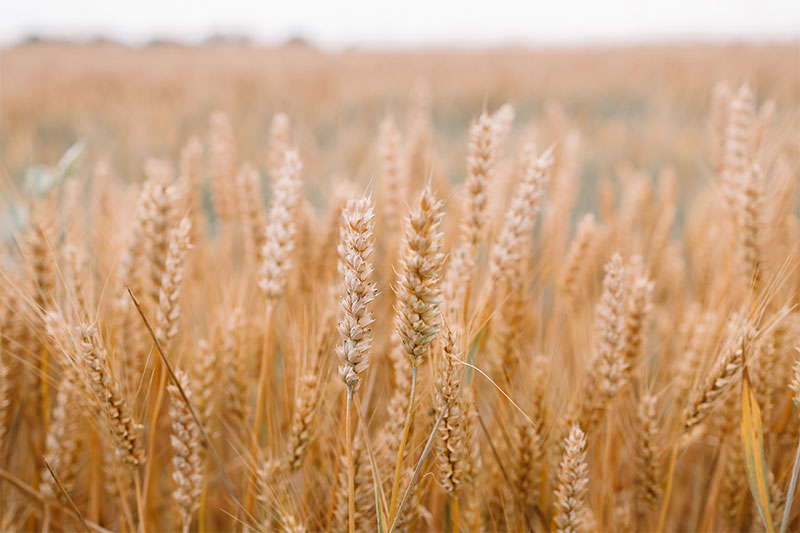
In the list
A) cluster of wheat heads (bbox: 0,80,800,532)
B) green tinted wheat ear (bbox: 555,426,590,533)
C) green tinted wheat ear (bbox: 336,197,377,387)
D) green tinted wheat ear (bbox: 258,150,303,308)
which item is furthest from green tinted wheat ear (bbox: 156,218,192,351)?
green tinted wheat ear (bbox: 555,426,590,533)

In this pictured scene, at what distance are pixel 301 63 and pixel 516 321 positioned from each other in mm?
→ 12262

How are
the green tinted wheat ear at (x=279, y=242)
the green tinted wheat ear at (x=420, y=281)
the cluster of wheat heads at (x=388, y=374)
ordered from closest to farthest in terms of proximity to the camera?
the green tinted wheat ear at (x=420, y=281) < the cluster of wheat heads at (x=388, y=374) < the green tinted wheat ear at (x=279, y=242)

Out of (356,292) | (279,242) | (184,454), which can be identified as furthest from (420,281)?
(184,454)

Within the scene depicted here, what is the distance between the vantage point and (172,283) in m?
0.73

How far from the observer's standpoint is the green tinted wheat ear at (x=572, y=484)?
635 mm

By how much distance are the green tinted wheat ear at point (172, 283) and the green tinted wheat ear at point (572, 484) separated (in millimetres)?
590

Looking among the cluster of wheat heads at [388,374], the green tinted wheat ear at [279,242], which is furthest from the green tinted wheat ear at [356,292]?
the green tinted wheat ear at [279,242]

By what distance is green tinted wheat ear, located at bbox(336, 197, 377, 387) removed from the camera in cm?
56

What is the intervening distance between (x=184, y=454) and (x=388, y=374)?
420mm

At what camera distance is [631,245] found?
155 centimetres

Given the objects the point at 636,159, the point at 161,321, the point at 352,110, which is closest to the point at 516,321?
the point at 161,321

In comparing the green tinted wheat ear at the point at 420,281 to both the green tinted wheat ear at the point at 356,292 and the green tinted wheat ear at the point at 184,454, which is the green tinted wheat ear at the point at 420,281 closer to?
the green tinted wheat ear at the point at 356,292

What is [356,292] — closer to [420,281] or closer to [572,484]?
[420,281]

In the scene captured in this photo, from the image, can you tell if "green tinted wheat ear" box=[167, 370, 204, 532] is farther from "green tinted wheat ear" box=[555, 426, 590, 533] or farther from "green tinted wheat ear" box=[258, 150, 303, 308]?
"green tinted wheat ear" box=[555, 426, 590, 533]
